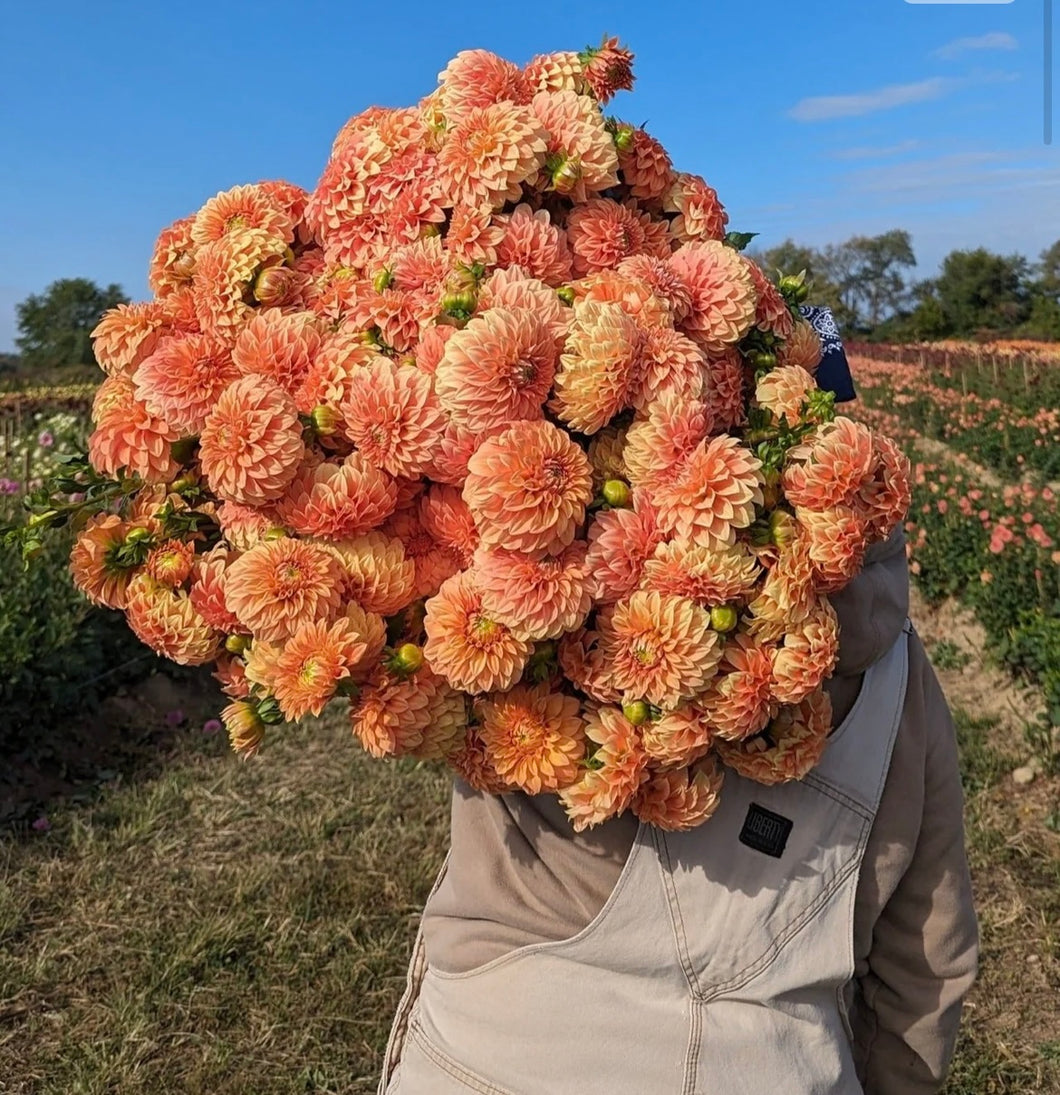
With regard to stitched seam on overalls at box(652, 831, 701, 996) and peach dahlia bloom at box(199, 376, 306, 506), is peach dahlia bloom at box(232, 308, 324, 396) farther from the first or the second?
stitched seam on overalls at box(652, 831, 701, 996)

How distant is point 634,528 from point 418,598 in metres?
0.26

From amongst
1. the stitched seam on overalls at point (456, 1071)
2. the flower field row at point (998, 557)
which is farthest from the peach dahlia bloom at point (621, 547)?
the flower field row at point (998, 557)

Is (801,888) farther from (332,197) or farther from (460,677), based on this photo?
(332,197)

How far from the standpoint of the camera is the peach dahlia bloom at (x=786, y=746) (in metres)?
1.27

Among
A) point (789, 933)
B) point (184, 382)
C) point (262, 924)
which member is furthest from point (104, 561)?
point (262, 924)

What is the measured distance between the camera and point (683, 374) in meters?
1.13

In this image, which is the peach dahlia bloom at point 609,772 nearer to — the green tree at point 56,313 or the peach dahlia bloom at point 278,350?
the peach dahlia bloom at point 278,350

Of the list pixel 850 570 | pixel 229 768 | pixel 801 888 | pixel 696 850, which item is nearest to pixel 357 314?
pixel 850 570

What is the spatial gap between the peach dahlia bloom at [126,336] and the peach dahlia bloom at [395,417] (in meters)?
0.32

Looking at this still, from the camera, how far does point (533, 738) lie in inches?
46.1

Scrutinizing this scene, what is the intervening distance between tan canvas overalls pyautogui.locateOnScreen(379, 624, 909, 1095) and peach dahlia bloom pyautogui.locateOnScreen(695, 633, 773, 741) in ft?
0.80

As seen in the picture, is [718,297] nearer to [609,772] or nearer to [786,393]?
[786,393]

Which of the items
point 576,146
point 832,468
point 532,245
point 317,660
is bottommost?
point 317,660

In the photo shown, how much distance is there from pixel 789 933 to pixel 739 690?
0.44 metres
